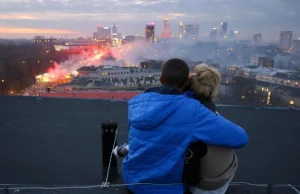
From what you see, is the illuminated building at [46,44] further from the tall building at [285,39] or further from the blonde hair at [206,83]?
the blonde hair at [206,83]

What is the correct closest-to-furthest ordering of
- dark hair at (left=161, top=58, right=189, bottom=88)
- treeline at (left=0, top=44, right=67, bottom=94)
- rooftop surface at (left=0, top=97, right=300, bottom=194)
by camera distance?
dark hair at (left=161, top=58, right=189, bottom=88)
rooftop surface at (left=0, top=97, right=300, bottom=194)
treeline at (left=0, top=44, right=67, bottom=94)

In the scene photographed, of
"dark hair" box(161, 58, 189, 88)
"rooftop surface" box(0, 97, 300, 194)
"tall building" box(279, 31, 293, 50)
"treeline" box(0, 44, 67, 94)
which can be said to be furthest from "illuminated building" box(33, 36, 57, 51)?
"dark hair" box(161, 58, 189, 88)

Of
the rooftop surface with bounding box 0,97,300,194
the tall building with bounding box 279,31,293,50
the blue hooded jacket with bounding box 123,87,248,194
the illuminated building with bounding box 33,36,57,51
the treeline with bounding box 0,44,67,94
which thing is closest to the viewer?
the blue hooded jacket with bounding box 123,87,248,194

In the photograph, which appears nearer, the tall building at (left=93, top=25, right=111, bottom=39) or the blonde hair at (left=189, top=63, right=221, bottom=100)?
the blonde hair at (left=189, top=63, right=221, bottom=100)

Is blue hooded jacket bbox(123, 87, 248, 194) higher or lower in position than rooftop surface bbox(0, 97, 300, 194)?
higher

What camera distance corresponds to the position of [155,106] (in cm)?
131

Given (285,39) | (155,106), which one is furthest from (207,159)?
(285,39)

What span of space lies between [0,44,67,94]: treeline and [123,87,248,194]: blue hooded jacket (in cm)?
2680

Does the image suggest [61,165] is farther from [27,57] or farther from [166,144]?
[27,57]

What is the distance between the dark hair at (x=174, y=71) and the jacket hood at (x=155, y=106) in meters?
0.07

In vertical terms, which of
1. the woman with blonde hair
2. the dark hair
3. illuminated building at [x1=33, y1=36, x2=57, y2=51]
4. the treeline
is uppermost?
the dark hair

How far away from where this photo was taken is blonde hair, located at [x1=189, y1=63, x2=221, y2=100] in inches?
57.6

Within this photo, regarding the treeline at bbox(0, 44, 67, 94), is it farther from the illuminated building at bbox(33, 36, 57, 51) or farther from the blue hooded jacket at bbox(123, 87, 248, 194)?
the blue hooded jacket at bbox(123, 87, 248, 194)

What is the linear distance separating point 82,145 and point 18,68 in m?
34.4
